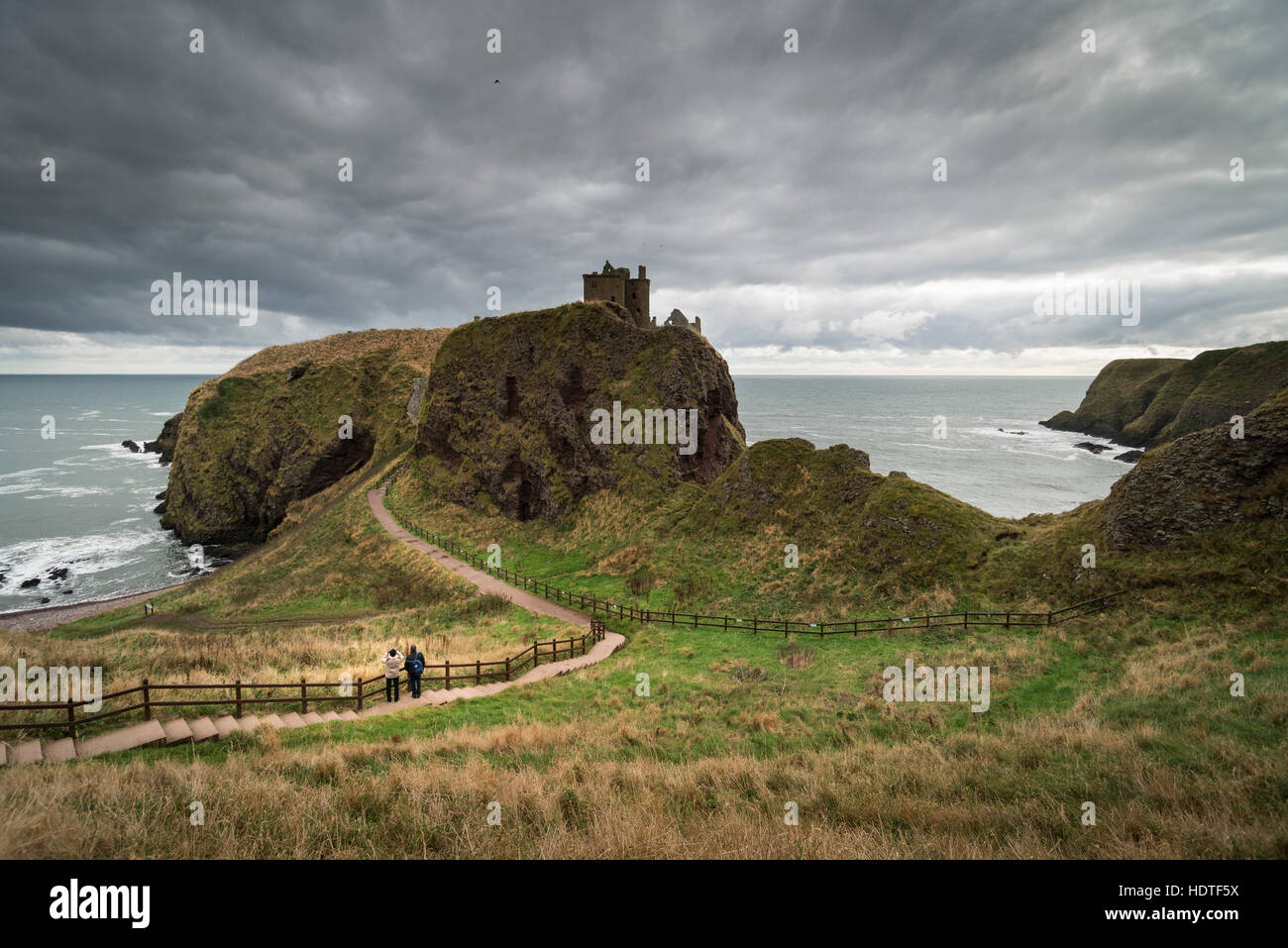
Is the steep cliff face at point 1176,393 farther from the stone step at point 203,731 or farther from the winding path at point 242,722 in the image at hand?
the stone step at point 203,731

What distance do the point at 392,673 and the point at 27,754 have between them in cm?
692

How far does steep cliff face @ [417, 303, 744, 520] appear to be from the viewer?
150 feet

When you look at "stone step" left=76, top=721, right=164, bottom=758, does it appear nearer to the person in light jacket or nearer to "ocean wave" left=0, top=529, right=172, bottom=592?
the person in light jacket

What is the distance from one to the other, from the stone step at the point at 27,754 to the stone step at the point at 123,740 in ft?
1.59

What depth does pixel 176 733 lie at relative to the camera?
9.78 meters

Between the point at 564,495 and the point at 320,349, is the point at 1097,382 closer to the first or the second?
the point at 564,495

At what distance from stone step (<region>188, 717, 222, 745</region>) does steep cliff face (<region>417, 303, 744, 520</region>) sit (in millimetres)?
34189

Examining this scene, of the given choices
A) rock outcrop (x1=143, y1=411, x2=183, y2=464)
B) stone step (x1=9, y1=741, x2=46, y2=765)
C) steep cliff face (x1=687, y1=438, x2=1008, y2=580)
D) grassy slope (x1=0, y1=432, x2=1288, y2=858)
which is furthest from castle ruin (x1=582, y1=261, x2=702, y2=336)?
rock outcrop (x1=143, y1=411, x2=183, y2=464)

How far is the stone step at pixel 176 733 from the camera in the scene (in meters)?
9.58

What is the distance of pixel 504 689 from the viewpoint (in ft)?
54.1

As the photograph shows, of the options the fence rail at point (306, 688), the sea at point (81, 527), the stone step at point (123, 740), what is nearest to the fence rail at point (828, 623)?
the fence rail at point (306, 688)

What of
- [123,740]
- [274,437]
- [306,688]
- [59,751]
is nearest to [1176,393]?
[306,688]

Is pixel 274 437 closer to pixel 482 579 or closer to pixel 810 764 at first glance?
pixel 482 579

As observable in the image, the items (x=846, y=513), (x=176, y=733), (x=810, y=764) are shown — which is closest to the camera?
(x=810, y=764)
